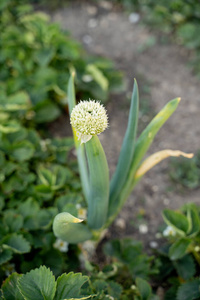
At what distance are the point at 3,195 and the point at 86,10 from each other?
101 inches

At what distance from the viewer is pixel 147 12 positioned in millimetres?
3455

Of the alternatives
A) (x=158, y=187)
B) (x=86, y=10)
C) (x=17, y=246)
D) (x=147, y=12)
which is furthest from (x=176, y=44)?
(x=17, y=246)

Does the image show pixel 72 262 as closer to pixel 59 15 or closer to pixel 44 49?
pixel 44 49

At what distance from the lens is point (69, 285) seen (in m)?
1.17

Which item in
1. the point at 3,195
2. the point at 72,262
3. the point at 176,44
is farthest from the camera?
the point at 176,44

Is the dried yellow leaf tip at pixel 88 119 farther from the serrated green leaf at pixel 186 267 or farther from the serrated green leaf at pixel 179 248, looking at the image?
the serrated green leaf at pixel 186 267

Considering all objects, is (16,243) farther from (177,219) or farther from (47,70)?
(47,70)

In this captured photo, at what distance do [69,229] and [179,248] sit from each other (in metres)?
0.60

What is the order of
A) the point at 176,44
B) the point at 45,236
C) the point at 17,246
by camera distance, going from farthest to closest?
the point at 176,44, the point at 45,236, the point at 17,246

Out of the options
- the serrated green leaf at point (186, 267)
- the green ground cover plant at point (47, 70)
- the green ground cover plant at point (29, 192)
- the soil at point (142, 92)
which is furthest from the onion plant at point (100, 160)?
the green ground cover plant at point (47, 70)

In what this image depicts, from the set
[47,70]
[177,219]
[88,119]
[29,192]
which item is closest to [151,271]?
[177,219]

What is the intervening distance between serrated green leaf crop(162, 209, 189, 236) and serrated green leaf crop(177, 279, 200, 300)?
0.77 ft

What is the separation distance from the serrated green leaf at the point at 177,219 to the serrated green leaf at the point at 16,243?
675 millimetres

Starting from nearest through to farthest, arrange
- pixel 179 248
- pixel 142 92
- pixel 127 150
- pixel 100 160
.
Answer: pixel 100 160 < pixel 127 150 < pixel 179 248 < pixel 142 92
